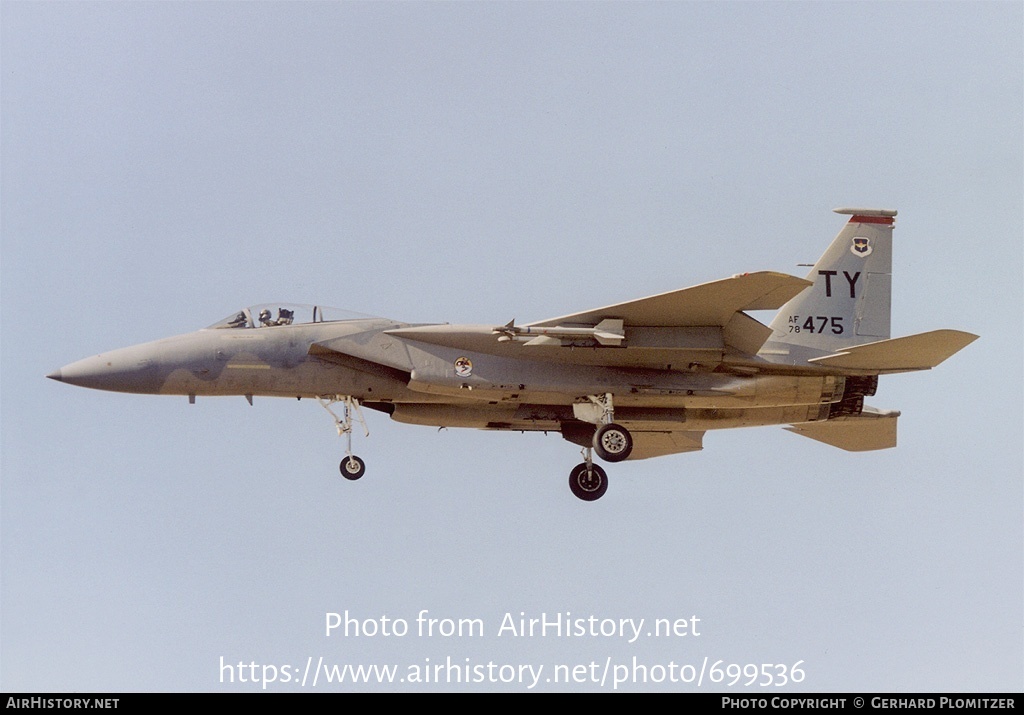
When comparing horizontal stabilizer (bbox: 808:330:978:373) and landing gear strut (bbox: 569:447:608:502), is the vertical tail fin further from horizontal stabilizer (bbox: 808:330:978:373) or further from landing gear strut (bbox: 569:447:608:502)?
landing gear strut (bbox: 569:447:608:502)

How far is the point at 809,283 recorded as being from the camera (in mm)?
17719

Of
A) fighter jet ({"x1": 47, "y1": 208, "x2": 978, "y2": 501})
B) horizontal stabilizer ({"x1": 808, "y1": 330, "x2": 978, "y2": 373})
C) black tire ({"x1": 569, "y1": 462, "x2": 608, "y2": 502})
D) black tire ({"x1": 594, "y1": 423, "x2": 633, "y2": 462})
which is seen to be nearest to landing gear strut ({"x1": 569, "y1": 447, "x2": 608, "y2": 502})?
black tire ({"x1": 569, "y1": 462, "x2": 608, "y2": 502})

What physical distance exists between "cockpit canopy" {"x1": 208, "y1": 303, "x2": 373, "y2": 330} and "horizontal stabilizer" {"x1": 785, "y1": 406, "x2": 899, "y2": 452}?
7.11 meters

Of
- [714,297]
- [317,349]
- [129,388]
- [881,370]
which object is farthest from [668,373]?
[129,388]

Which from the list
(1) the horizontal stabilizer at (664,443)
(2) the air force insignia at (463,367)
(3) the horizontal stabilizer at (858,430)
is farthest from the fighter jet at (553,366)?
(1) the horizontal stabilizer at (664,443)

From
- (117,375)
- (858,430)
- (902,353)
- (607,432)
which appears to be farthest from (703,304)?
(117,375)

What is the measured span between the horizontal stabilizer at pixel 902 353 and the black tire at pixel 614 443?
290cm

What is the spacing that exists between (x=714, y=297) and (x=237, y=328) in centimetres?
661

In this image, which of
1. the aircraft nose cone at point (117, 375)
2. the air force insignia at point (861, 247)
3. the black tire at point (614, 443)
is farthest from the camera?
the air force insignia at point (861, 247)

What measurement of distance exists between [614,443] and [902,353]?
4.09 metres

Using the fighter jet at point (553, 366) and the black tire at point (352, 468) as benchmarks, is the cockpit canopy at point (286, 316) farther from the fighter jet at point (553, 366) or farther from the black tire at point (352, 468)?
the black tire at point (352, 468)

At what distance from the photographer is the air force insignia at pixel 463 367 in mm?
19266
